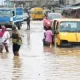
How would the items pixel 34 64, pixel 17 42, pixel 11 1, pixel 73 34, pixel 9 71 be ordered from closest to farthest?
pixel 9 71
pixel 34 64
pixel 17 42
pixel 73 34
pixel 11 1

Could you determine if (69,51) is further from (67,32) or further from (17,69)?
(17,69)

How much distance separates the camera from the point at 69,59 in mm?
17859

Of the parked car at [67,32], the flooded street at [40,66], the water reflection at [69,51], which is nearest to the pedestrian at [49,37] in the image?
the parked car at [67,32]

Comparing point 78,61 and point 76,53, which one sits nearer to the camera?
point 78,61

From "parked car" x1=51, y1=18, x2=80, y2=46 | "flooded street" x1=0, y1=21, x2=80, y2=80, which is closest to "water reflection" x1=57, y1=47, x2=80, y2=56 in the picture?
"flooded street" x1=0, y1=21, x2=80, y2=80

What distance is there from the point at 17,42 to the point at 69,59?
260cm

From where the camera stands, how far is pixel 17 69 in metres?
14.9

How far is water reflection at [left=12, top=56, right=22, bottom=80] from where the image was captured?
13015 mm

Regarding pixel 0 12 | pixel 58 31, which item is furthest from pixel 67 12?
pixel 58 31

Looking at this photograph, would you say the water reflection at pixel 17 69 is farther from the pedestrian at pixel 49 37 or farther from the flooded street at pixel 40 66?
the pedestrian at pixel 49 37

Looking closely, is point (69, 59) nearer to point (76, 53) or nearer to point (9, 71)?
point (76, 53)

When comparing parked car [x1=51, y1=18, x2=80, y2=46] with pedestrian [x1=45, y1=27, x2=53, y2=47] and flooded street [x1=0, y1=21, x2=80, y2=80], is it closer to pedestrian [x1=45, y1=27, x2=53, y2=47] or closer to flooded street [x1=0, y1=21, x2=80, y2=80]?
pedestrian [x1=45, y1=27, x2=53, y2=47]

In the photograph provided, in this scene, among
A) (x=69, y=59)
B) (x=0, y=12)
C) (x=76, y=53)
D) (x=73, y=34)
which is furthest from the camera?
(x=0, y=12)

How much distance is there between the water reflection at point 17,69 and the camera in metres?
13.0
